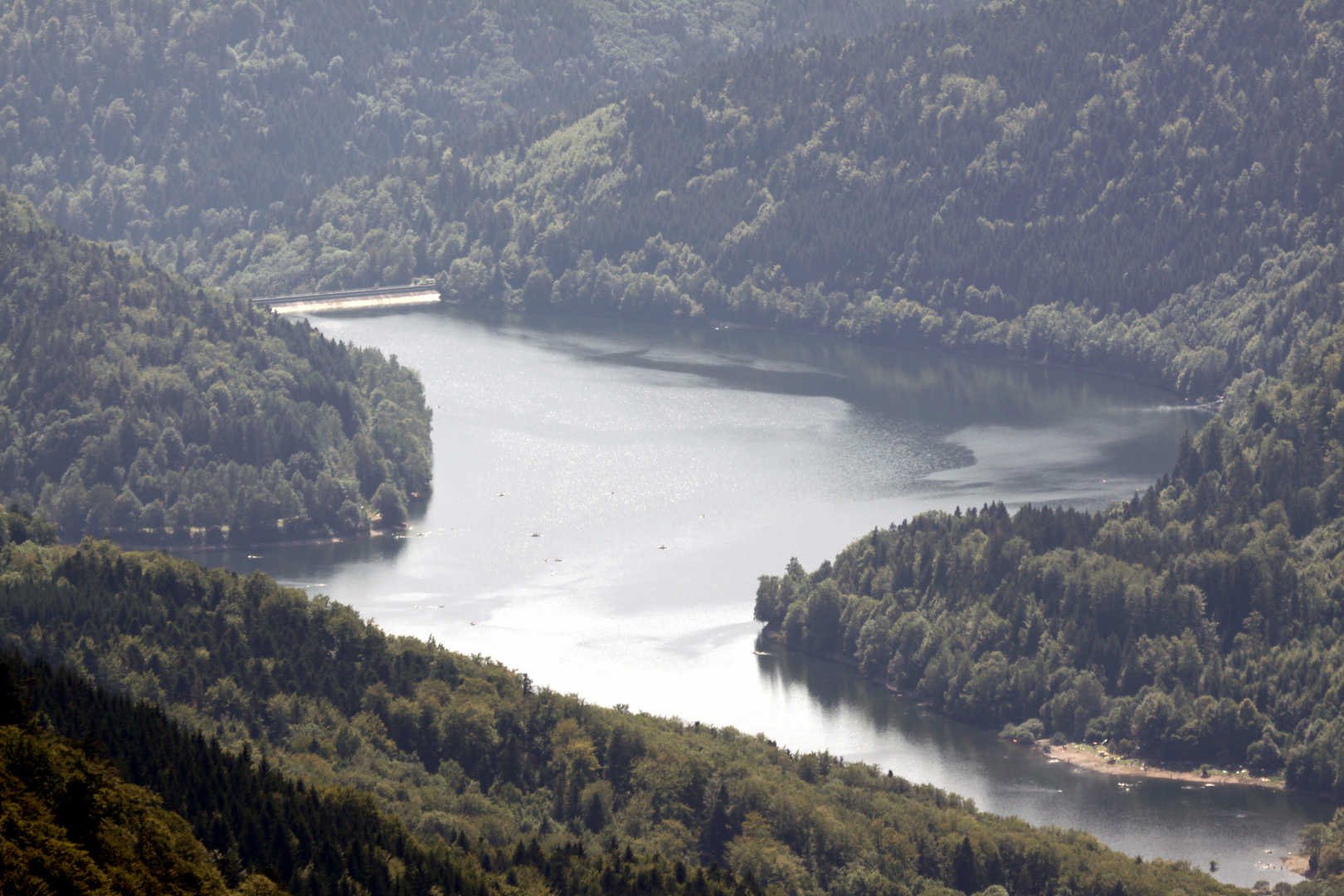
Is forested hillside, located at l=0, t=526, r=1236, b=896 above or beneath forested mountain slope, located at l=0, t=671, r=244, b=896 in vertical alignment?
beneath

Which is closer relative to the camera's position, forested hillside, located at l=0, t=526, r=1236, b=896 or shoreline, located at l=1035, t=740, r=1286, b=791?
forested hillside, located at l=0, t=526, r=1236, b=896

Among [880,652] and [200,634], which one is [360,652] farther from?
[880,652]

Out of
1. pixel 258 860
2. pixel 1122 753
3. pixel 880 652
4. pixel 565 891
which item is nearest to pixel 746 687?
pixel 880 652

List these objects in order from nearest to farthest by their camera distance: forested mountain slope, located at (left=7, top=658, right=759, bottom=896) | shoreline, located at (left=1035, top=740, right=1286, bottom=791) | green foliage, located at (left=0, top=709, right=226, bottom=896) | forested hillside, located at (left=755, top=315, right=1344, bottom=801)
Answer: green foliage, located at (left=0, top=709, right=226, bottom=896), forested mountain slope, located at (left=7, top=658, right=759, bottom=896), shoreline, located at (left=1035, top=740, right=1286, bottom=791), forested hillside, located at (left=755, top=315, right=1344, bottom=801)

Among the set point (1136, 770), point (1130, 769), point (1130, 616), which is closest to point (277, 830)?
point (1130, 769)

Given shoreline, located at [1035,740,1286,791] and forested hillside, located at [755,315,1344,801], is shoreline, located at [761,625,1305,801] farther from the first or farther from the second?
forested hillside, located at [755,315,1344,801]

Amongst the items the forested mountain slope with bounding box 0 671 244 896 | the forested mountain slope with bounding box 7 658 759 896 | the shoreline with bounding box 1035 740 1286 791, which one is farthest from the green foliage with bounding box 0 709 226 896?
the shoreline with bounding box 1035 740 1286 791
